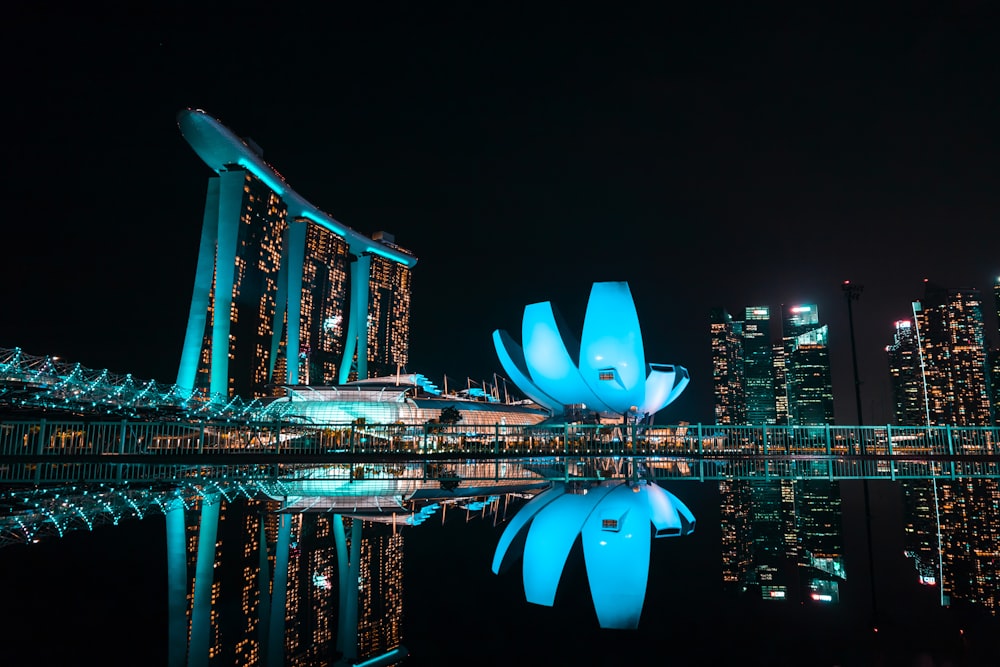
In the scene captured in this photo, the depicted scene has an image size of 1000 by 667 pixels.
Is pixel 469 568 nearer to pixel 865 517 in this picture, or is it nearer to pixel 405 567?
pixel 405 567

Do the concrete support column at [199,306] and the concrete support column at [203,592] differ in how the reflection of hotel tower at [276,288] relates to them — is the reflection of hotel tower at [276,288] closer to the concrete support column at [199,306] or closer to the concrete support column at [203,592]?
the concrete support column at [199,306]

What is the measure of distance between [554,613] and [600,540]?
192 centimetres

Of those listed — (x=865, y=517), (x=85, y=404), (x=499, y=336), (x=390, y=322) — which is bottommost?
(x=865, y=517)

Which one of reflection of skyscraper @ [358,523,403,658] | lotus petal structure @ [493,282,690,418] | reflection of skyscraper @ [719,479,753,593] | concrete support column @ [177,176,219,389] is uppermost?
concrete support column @ [177,176,219,389]

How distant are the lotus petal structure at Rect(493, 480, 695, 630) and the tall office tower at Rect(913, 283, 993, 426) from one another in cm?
9255

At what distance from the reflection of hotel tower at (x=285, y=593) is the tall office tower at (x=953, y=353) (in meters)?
96.3

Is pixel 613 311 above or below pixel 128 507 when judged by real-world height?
above

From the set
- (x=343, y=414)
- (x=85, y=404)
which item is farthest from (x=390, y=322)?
(x=85, y=404)

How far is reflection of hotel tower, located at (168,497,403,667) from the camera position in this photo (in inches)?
120

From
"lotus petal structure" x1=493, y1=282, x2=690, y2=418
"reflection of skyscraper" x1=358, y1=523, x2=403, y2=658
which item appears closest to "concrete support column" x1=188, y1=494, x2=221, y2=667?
"reflection of skyscraper" x1=358, y1=523, x2=403, y2=658

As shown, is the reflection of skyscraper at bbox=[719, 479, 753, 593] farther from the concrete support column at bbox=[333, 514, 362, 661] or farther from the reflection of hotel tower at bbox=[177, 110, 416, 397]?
the reflection of hotel tower at bbox=[177, 110, 416, 397]

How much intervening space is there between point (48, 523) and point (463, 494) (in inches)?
195

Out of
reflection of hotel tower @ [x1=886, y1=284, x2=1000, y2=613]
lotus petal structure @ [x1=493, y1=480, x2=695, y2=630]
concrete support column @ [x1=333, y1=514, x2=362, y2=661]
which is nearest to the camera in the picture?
concrete support column @ [x1=333, y1=514, x2=362, y2=661]

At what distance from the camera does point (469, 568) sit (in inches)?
187
